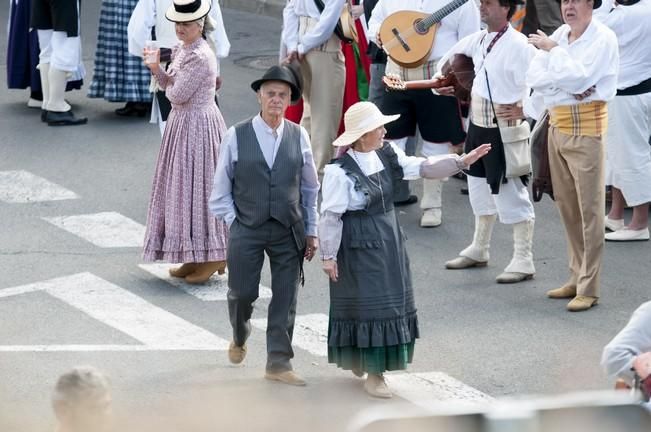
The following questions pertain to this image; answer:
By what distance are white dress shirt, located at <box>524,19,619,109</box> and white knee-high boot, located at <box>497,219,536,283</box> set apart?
1112mm

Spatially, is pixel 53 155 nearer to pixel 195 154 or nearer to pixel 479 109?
pixel 195 154

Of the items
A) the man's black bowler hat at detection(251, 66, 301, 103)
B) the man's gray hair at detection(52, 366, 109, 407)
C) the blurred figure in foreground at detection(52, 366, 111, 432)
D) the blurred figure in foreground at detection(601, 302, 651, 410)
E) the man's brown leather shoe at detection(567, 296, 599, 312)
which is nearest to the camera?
the blurred figure in foreground at detection(52, 366, 111, 432)

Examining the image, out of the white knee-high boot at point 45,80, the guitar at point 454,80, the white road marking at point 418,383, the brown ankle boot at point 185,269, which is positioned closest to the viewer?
the white road marking at point 418,383

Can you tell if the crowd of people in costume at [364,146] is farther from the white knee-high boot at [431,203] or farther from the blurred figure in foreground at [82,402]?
the blurred figure in foreground at [82,402]

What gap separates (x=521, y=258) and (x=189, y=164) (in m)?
2.34

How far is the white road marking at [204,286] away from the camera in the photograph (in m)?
8.85

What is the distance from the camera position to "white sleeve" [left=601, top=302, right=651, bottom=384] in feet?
16.2

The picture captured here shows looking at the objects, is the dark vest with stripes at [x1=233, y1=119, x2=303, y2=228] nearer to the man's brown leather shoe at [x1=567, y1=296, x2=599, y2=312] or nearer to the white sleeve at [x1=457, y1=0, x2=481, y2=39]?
the man's brown leather shoe at [x1=567, y1=296, x2=599, y2=312]

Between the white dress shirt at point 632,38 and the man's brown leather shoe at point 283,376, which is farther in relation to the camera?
the white dress shirt at point 632,38

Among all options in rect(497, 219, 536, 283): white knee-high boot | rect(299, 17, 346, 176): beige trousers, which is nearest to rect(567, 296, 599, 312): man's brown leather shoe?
rect(497, 219, 536, 283): white knee-high boot

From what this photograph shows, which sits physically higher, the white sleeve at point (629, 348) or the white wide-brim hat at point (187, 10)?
the white wide-brim hat at point (187, 10)

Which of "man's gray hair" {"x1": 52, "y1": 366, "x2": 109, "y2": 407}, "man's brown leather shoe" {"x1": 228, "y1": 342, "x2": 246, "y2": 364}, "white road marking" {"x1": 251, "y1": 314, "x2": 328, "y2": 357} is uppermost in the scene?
"man's gray hair" {"x1": 52, "y1": 366, "x2": 109, "y2": 407}

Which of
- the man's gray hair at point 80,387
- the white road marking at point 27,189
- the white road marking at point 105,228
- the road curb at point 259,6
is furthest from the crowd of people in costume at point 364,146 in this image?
the road curb at point 259,6

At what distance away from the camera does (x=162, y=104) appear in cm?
1025
